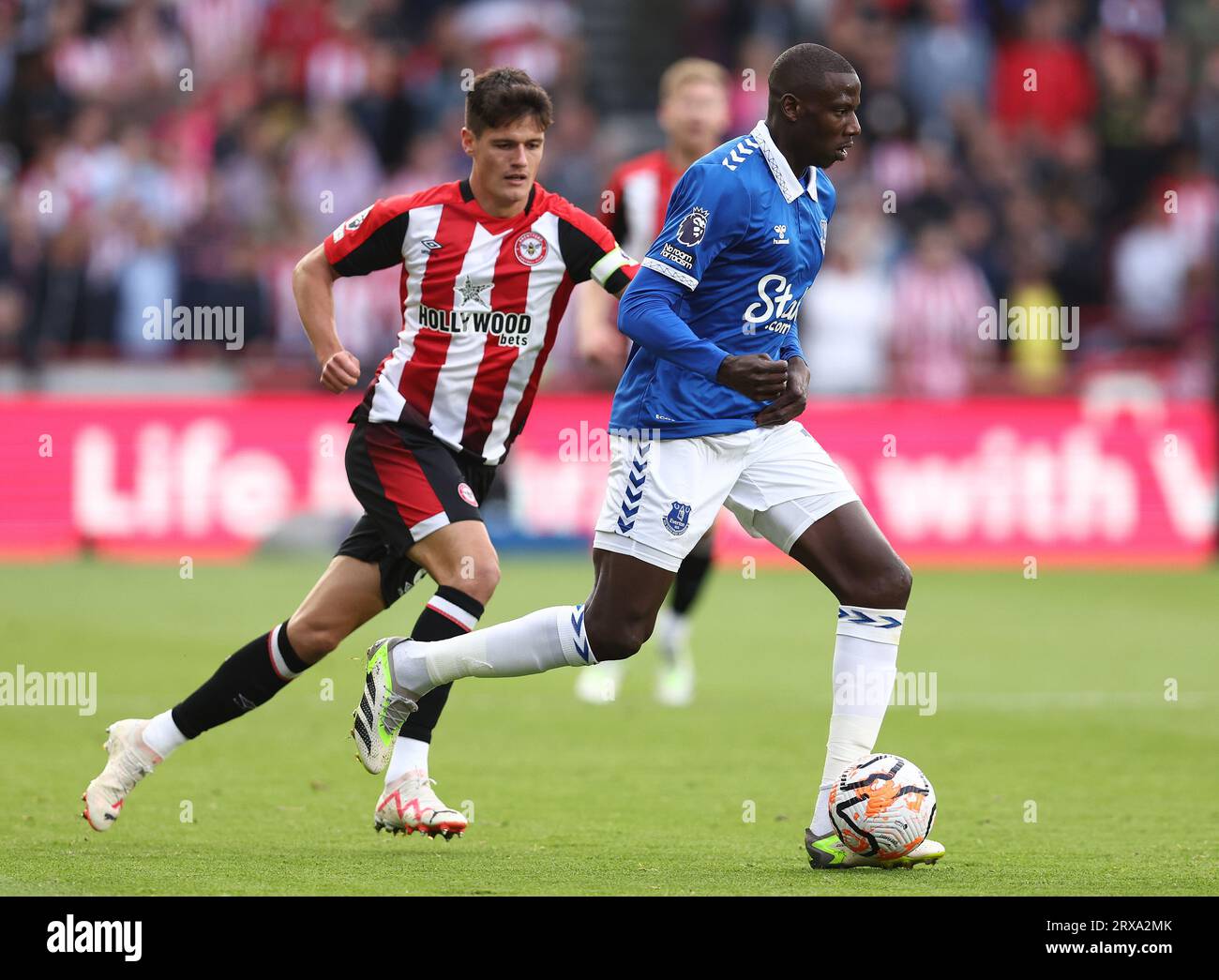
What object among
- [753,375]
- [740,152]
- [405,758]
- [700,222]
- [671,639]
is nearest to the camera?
[753,375]

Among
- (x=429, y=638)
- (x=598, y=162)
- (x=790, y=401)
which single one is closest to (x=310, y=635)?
(x=429, y=638)

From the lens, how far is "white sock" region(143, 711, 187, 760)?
274 inches

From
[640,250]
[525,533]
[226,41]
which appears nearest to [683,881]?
[640,250]

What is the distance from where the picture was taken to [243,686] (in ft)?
23.0

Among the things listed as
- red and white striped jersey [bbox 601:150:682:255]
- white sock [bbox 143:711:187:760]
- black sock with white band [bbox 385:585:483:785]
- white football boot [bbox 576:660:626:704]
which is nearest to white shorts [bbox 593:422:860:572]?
black sock with white band [bbox 385:585:483:785]

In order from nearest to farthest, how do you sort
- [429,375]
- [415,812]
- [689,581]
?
[415,812] < [429,375] < [689,581]

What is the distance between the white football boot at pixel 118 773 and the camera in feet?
22.1

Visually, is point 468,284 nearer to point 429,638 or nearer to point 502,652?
point 429,638

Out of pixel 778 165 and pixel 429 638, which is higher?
pixel 778 165

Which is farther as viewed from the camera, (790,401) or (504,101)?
(504,101)

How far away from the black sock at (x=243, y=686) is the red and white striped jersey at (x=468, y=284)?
0.89 m

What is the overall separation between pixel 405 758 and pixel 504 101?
227 centimetres

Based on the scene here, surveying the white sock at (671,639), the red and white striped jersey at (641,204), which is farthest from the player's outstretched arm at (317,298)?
the white sock at (671,639)
